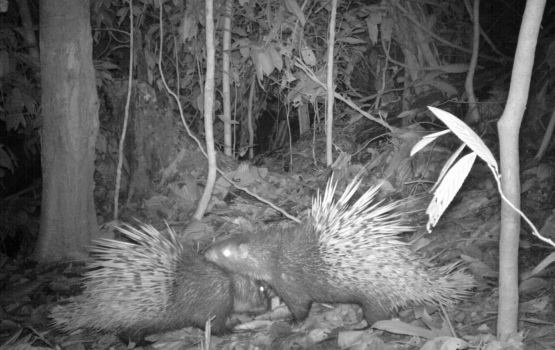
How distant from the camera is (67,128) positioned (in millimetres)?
5531

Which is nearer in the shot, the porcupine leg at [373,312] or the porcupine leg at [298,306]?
the porcupine leg at [373,312]

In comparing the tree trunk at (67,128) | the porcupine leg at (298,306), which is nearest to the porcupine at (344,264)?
the porcupine leg at (298,306)

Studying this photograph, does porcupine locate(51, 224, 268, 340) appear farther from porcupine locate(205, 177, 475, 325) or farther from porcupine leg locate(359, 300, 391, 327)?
porcupine leg locate(359, 300, 391, 327)

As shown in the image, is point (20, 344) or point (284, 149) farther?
point (284, 149)

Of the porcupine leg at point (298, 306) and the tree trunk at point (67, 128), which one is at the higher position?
the tree trunk at point (67, 128)

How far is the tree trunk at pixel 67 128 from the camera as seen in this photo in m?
5.39

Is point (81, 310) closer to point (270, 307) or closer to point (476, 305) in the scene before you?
point (270, 307)

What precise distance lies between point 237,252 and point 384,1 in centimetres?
413

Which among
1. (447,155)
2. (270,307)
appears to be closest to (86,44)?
(270,307)

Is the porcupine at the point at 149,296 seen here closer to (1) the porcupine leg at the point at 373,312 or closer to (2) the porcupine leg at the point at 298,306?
(2) the porcupine leg at the point at 298,306

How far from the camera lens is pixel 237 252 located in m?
4.26

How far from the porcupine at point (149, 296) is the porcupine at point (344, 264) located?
224mm

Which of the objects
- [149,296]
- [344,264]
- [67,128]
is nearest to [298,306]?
[344,264]

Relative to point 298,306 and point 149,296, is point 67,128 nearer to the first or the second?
point 149,296
